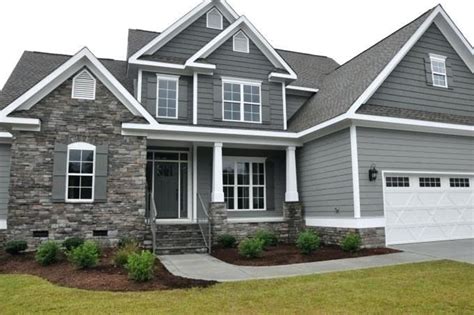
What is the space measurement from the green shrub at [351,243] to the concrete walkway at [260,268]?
70 cm

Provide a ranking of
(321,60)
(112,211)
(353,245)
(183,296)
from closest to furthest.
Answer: (183,296) → (353,245) → (112,211) → (321,60)

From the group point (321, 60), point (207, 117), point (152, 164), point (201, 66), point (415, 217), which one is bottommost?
point (415, 217)

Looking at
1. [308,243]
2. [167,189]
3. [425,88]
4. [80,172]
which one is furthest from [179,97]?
[425,88]

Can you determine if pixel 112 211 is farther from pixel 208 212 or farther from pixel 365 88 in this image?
pixel 365 88

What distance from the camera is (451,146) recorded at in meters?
13.6

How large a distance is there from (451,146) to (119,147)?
1127 centimetres

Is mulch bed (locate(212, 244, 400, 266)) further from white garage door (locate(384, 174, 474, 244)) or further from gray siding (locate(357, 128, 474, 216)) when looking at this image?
white garage door (locate(384, 174, 474, 244))

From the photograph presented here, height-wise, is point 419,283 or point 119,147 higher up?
point 119,147

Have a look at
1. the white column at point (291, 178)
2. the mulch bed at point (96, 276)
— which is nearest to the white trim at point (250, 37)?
the white column at point (291, 178)

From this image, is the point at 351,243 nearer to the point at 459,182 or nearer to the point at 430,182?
the point at 430,182

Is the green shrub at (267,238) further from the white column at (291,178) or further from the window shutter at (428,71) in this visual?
the window shutter at (428,71)

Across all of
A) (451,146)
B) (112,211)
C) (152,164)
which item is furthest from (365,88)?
(112,211)

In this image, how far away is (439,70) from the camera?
46.2 feet

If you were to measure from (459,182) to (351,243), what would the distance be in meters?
5.70
